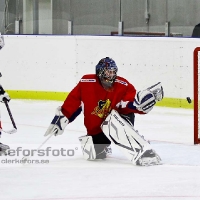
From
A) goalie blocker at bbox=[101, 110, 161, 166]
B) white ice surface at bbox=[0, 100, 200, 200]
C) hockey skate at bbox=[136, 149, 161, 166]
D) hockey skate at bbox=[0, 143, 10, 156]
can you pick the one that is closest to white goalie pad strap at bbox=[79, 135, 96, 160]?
white ice surface at bbox=[0, 100, 200, 200]

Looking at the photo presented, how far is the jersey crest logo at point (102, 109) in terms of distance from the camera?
4.57m

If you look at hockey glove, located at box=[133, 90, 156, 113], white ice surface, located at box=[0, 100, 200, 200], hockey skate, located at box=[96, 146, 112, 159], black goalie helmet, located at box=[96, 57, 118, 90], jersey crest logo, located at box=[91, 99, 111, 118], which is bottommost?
white ice surface, located at box=[0, 100, 200, 200]

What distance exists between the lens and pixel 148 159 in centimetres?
443

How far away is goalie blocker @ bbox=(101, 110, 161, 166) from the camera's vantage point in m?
4.43

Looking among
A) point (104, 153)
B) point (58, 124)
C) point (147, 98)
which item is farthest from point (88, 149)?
point (147, 98)

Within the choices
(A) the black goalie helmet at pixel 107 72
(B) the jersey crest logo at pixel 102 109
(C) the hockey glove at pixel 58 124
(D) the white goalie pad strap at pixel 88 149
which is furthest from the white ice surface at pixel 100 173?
(A) the black goalie helmet at pixel 107 72

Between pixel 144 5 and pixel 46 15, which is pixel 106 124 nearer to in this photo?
pixel 144 5

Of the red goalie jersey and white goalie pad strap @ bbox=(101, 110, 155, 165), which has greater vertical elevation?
the red goalie jersey

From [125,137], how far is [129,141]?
0.12 ft

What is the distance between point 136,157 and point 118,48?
4159mm

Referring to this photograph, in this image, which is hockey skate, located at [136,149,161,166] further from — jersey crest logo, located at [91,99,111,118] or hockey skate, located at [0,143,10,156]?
hockey skate, located at [0,143,10,156]

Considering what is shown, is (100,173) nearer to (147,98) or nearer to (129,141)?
(129,141)

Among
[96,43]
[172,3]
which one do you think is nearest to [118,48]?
[96,43]

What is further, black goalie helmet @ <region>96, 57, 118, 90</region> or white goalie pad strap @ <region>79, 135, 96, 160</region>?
white goalie pad strap @ <region>79, 135, 96, 160</region>
